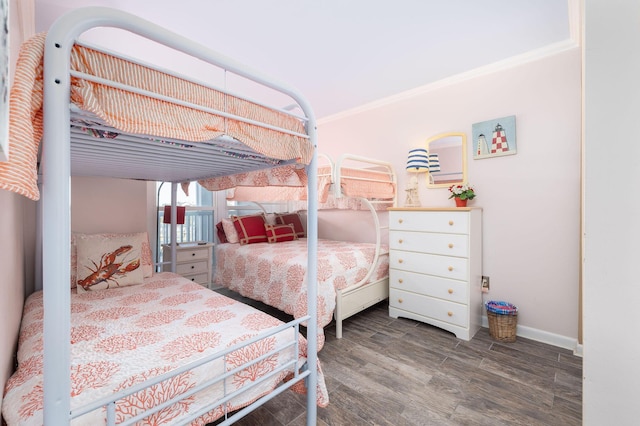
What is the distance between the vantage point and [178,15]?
69.0 inches

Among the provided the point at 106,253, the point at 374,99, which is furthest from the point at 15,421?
the point at 374,99

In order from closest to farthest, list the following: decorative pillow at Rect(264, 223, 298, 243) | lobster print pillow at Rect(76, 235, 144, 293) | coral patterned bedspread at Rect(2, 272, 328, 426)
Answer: coral patterned bedspread at Rect(2, 272, 328, 426)
lobster print pillow at Rect(76, 235, 144, 293)
decorative pillow at Rect(264, 223, 298, 243)

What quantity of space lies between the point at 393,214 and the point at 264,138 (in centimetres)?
190

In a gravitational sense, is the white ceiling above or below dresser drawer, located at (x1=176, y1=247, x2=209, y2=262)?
above

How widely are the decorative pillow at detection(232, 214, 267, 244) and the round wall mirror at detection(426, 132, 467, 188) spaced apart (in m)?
2.05

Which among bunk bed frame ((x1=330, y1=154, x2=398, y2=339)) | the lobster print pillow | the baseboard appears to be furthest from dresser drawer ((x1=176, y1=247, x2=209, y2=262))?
the baseboard

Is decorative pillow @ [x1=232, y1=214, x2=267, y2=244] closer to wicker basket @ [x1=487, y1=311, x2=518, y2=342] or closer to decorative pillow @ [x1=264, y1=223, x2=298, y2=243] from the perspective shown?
decorative pillow @ [x1=264, y1=223, x2=298, y2=243]

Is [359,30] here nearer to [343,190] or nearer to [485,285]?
[343,190]

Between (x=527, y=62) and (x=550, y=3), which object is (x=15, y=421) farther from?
(x=527, y=62)

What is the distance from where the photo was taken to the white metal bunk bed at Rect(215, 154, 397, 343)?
89.9 inches

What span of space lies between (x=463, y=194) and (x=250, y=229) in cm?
238

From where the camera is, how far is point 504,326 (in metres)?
2.22

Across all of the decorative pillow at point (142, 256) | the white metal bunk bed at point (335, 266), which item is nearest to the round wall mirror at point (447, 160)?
the white metal bunk bed at point (335, 266)

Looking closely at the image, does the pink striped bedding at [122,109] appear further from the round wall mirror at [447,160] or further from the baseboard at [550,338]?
the baseboard at [550,338]
